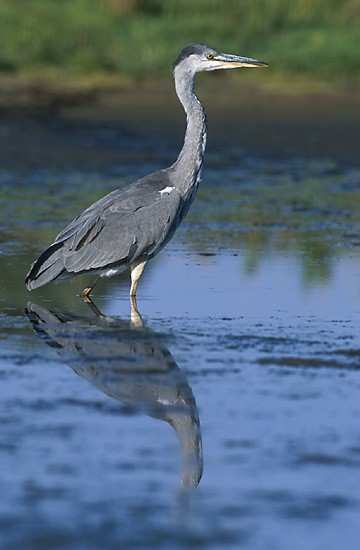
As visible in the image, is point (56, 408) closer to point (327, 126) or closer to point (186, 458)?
point (186, 458)

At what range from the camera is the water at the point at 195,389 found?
514 cm

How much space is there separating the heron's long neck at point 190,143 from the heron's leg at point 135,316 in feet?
2.58

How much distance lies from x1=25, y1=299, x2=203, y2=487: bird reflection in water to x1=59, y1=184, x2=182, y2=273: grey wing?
1.02ft

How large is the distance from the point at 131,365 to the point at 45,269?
1726mm

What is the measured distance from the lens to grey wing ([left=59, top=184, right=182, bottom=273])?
8844mm

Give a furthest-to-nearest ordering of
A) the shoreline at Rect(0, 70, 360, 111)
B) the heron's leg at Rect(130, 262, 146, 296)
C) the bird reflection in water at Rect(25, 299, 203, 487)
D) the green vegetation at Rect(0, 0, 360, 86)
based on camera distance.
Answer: the green vegetation at Rect(0, 0, 360, 86)
the shoreline at Rect(0, 70, 360, 111)
the heron's leg at Rect(130, 262, 146, 296)
the bird reflection in water at Rect(25, 299, 203, 487)

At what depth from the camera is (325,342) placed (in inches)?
306

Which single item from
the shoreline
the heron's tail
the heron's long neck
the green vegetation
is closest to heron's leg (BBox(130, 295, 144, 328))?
the heron's tail

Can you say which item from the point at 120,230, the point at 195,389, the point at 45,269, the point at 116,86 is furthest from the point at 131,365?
the point at 116,86

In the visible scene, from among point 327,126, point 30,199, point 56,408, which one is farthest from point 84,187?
point 56,408

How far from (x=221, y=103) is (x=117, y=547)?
12.6 meters

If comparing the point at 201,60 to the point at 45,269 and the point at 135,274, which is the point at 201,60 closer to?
the point at 135,274

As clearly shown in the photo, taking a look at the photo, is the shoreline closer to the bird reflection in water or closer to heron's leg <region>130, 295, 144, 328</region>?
heron's leg <region>130, 295, 144, 328</region>

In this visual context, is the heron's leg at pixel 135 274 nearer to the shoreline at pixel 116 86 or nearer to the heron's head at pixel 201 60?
the heron's head at pixel 201 60
